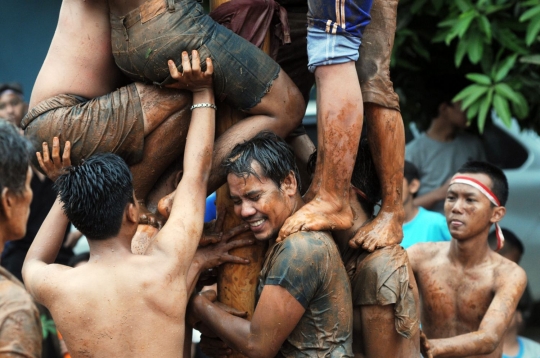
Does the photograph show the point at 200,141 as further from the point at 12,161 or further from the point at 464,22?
the point at 464,22

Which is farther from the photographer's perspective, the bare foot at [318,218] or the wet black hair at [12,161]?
the bare foot at [318,218]

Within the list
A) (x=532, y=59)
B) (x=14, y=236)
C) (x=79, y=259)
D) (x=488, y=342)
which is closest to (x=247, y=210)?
(x=14, y=236)

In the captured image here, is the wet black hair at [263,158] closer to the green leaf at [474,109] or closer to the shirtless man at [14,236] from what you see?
the shirtless man at [14,236]

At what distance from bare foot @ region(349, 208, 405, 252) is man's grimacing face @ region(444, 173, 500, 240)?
1.48 metres

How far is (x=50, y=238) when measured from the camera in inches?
163

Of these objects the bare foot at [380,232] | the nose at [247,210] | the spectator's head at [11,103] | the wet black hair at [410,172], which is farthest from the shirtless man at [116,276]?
the spectator's head at [11,103]

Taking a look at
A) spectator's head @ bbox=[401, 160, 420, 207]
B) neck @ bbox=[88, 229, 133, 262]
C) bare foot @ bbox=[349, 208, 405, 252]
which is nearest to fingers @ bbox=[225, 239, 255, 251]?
bare foot @ bbox=[349, 208, 405, 252]

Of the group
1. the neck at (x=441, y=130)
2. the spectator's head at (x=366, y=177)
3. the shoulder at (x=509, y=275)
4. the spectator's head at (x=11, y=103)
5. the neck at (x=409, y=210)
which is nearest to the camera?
the spectator's head at (x=366, y=177)

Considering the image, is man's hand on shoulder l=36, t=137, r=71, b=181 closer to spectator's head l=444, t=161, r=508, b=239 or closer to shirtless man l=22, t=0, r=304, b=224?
shirtless man l=22, t=0, r=304, b=224

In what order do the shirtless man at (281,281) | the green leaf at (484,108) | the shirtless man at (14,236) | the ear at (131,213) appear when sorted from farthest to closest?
the green leaf at (484,108)
the shirtless man at (281,281)
the ear at (131,213)
the shirtless man at (14,236)

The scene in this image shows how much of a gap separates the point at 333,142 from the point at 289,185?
292 mm

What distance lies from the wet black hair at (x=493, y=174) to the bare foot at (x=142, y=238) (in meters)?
2.46

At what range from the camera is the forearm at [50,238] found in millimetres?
4102

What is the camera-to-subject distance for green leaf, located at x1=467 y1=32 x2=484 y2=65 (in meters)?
5.86
